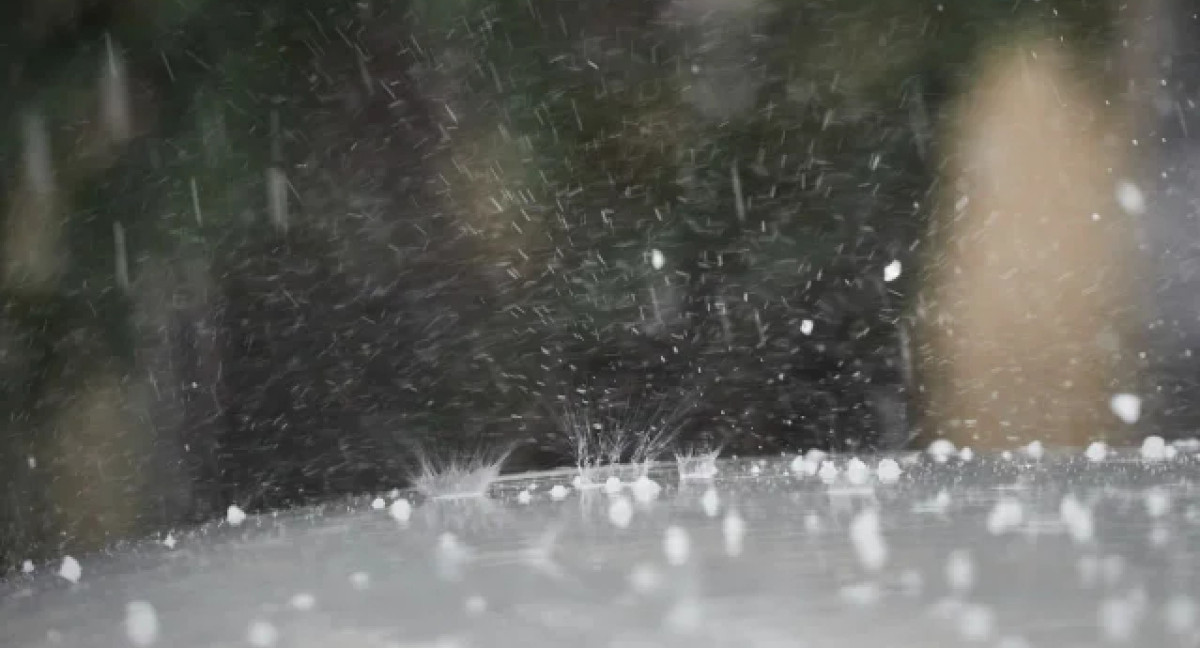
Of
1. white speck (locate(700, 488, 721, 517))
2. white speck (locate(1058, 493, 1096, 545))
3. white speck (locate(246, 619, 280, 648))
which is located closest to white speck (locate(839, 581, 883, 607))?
white speck (locate(1058, 493, 1096, 545))

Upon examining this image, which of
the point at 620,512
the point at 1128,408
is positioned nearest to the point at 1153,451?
the point at 1128,408

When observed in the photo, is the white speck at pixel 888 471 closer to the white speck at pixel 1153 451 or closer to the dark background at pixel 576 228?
the white speck at pixel 1153 451

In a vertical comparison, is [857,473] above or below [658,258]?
below

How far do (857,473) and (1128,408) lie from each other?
138cm

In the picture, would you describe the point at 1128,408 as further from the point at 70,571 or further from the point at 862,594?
the point at 70,571

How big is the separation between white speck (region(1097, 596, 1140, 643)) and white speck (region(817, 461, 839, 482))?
1294 mm

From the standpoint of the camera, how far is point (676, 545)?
1.61 m

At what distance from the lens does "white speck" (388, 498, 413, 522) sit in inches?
88.0

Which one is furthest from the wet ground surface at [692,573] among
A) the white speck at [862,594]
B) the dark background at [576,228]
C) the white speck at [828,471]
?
the dark background at [576,228]

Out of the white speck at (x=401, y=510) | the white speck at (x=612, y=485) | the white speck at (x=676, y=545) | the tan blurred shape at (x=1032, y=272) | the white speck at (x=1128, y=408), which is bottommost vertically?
the white speck at (x=676, y=545)

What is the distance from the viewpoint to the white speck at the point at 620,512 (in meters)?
1.90

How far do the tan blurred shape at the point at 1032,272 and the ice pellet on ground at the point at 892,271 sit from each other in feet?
0.38

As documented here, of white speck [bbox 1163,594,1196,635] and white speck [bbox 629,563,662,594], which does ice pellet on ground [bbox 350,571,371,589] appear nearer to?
white speck [bbox 629,563,662,594]

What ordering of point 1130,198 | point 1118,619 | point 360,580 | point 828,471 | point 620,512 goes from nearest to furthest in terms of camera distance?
1. point 1118,619
2. point 360,580
3. point 620,512
4. point 828,471
5. point 1130,198
